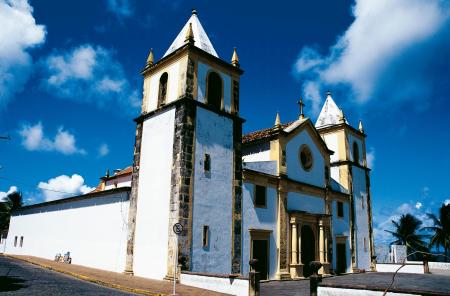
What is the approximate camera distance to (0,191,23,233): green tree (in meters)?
49.3

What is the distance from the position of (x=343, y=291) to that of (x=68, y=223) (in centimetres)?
1947

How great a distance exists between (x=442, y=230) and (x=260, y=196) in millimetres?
30019

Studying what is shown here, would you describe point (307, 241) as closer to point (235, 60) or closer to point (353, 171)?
point (353, 171)

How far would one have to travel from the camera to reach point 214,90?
19.9m

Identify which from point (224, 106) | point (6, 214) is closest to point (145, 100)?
point (224, 106)

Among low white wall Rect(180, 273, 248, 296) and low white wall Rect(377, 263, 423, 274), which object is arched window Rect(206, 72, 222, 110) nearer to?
low white wall Rect(180, 273, 248, 296)

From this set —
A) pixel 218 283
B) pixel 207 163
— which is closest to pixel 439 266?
pixel 207 163

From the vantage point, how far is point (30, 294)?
10562 mm

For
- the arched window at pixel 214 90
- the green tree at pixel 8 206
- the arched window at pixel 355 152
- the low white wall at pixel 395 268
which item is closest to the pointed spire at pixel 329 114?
the arched window at pixel 355 152

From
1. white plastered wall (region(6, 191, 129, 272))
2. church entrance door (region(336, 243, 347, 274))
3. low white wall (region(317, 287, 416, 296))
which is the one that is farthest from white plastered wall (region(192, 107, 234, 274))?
church entrance door (region(336, 243, 347, 274))

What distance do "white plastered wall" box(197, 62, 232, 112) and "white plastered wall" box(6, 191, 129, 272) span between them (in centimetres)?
664

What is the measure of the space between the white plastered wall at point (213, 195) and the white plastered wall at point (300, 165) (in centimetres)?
535

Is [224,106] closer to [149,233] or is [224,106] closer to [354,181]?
[149,233]

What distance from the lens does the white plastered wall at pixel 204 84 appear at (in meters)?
18.9
